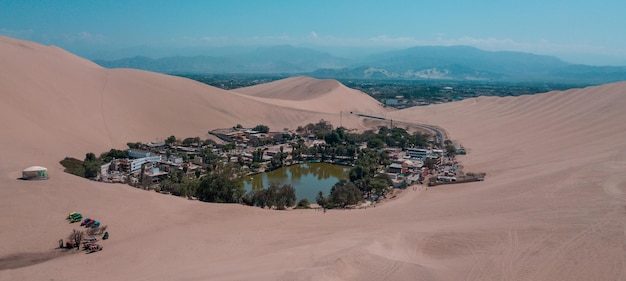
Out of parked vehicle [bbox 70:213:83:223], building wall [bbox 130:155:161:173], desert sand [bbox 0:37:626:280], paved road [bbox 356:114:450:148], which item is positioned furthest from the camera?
paved road [bbox 356:114:450:148]

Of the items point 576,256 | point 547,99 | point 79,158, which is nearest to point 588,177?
point 576,256

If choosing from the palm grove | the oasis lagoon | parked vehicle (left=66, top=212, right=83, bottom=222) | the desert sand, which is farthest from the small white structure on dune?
the oasis lagoon

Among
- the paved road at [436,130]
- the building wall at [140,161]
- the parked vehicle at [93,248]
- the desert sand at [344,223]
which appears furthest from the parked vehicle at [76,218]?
the paved road at [436,130]

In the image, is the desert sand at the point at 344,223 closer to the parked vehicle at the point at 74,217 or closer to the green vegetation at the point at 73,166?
the parked vehicle at the point at 74,217

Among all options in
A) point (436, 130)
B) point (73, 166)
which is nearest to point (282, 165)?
point (73, 166)

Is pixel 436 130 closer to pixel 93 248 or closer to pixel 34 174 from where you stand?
pixel 34 174

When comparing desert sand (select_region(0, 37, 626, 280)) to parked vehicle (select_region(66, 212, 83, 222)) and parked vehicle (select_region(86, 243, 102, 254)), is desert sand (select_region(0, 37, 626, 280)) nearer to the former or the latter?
parked vehicle (select_region(86, 243, 102, 254))
